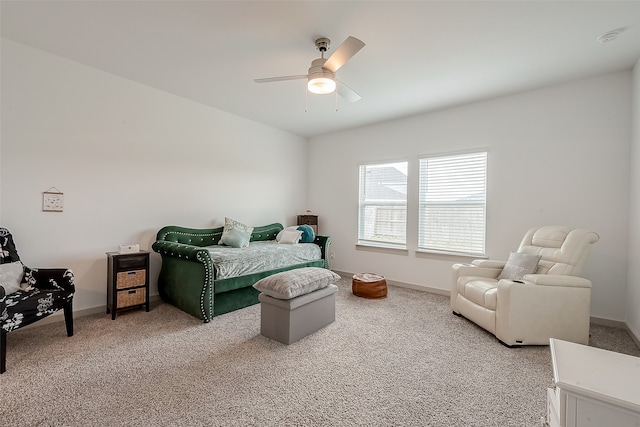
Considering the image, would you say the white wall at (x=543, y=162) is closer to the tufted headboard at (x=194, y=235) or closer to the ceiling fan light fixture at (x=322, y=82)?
the ceiling fan light fixture at (x=322, y=82)

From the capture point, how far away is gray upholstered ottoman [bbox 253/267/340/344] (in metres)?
2.61

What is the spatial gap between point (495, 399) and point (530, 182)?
2.90m

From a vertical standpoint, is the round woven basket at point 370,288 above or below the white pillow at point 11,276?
below

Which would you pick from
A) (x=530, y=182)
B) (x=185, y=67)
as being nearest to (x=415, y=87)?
(x=530, y=182)

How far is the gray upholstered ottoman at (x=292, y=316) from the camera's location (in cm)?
261

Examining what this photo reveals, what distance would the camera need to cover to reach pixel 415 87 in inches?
142

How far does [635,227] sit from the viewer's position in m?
2.91

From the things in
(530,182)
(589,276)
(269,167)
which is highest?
(269,167)

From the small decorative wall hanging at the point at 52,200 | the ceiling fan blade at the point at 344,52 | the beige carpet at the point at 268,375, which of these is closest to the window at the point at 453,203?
the beige carpet at the point at 268,375

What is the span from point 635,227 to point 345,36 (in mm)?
3545

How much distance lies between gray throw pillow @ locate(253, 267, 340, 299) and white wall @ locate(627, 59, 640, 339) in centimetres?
309

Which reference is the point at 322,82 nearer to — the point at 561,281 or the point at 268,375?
the point at 268,375

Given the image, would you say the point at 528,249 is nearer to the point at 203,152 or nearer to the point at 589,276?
the point at 589,276

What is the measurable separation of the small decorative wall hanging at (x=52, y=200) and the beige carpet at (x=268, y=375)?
1.25m
